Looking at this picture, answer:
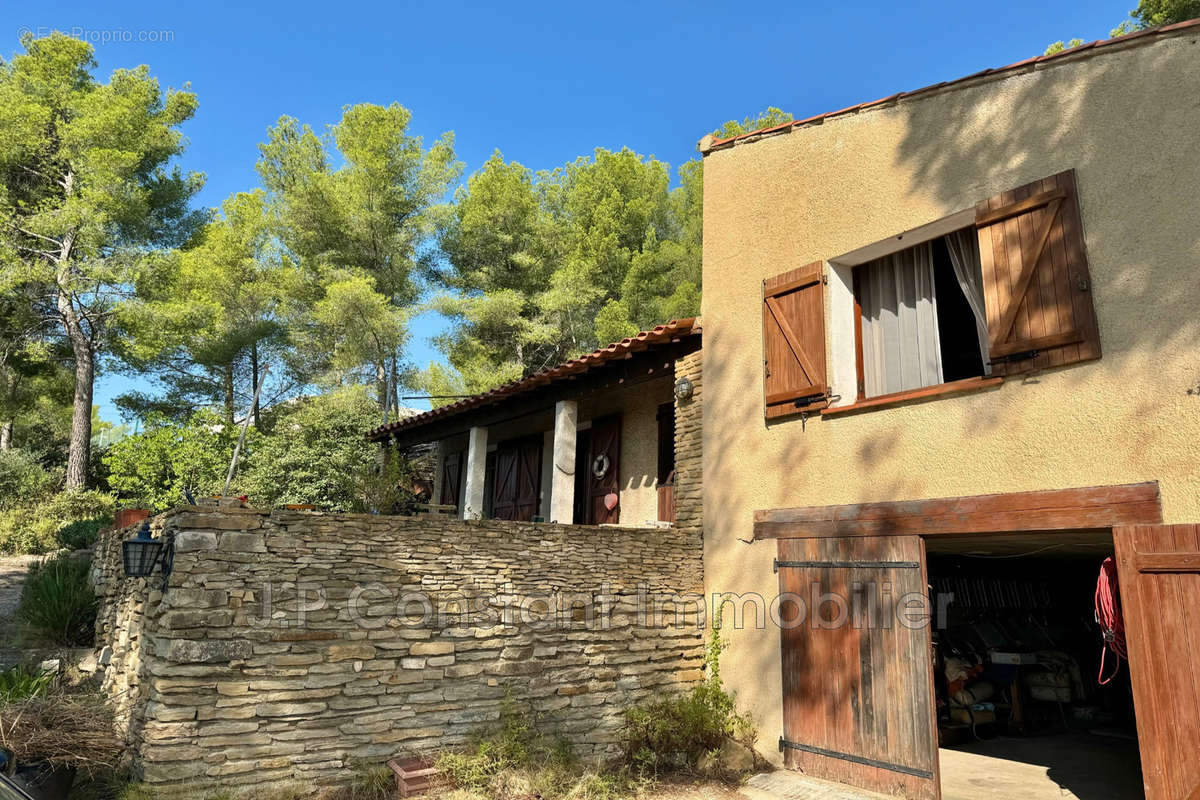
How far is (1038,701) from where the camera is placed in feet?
27.0

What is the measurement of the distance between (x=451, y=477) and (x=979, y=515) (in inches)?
388

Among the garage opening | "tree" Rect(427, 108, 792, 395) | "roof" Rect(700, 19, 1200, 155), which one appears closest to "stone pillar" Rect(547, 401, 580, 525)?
"roof" Rect(700, 19, 1200, 155)

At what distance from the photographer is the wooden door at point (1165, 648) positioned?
3730 mm

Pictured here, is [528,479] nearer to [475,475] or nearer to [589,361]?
[475,475]

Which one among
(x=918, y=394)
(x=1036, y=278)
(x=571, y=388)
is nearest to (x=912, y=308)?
(x=918, y=394)

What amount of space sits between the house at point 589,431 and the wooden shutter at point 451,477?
831 millimetres

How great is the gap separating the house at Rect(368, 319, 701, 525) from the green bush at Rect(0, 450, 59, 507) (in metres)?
9.76

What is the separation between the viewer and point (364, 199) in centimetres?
1762

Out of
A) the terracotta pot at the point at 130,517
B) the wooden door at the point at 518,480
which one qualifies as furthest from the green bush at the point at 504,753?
the wooden door at the point at 518,480

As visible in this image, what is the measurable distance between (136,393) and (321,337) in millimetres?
6349

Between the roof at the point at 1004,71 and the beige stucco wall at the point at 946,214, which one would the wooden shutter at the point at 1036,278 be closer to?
the beige stucco wall at the point at 946,214

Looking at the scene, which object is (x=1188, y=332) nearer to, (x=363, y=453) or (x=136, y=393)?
(x=363, y=453)

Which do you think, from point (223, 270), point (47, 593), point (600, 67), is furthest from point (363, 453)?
point (223, 270)

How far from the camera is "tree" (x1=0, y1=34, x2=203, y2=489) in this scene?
1538 centimetres
